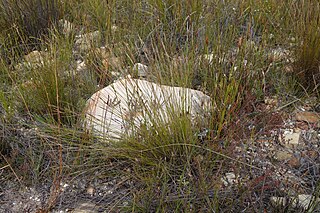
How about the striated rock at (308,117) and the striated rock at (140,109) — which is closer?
the striated rock at (140,109)

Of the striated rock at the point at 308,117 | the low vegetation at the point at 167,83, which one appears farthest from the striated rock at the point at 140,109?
the striated rock at the point at 308,117

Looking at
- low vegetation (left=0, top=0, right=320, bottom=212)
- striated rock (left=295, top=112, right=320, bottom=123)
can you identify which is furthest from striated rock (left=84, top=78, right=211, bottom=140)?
striated rock (left=295, top=112, right=320, bottom=123)

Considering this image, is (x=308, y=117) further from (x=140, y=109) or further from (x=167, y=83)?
(x=140, y=109)

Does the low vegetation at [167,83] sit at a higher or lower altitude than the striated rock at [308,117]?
higher

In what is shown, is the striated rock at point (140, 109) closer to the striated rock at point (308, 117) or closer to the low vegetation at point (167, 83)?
the low vegetation at point (167, 83)

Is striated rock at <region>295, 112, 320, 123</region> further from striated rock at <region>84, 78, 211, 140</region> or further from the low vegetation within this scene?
striated rock at <region>84, 78, 211, 140</region>

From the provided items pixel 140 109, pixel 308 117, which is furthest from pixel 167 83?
pixel 308 117

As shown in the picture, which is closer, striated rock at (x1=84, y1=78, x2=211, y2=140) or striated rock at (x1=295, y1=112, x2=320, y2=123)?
striated rock at (x1=84, y1=78, x2=211, y2=140)

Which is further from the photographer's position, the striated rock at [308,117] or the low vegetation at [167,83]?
the striated rock at [308,117]

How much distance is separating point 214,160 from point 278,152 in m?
0.35

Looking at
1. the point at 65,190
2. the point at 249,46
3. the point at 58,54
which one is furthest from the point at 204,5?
the point at 65,190

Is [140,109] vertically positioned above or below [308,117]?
above

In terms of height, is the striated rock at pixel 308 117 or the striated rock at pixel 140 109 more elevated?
the striated rock at pixel 140 109

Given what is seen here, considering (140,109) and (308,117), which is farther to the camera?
(308,117)
